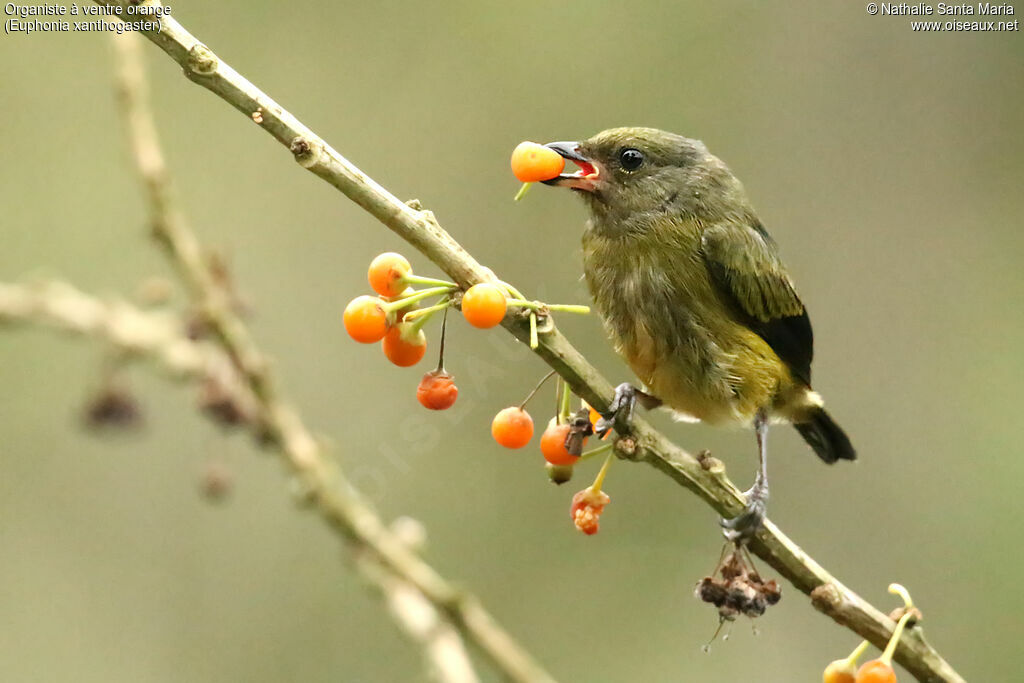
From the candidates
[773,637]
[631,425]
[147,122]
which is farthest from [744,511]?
[773,637]

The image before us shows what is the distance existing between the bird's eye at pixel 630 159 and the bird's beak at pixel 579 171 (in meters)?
0.08

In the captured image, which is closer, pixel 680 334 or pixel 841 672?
pixel 841 672

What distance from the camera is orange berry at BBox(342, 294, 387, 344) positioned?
188 cm

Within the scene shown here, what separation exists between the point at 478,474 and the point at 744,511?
3871 mm

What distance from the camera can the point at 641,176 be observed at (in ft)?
10.9

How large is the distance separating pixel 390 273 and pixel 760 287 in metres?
1.65

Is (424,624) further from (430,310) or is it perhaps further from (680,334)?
(680,334)

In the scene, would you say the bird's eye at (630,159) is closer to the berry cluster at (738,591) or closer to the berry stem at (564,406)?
the berry stem at (564,406)

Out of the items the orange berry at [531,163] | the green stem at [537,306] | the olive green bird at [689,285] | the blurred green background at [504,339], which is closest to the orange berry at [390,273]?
the green stem at [537,306]

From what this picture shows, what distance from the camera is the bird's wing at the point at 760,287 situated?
3.21m

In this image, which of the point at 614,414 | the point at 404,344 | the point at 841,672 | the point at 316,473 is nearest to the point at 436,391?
the point at 404,344

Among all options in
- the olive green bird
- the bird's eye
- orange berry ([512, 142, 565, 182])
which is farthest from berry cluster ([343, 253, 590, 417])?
the bird's eye

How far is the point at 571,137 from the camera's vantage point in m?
6.38

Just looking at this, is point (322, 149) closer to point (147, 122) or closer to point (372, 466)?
point (147, 122)
